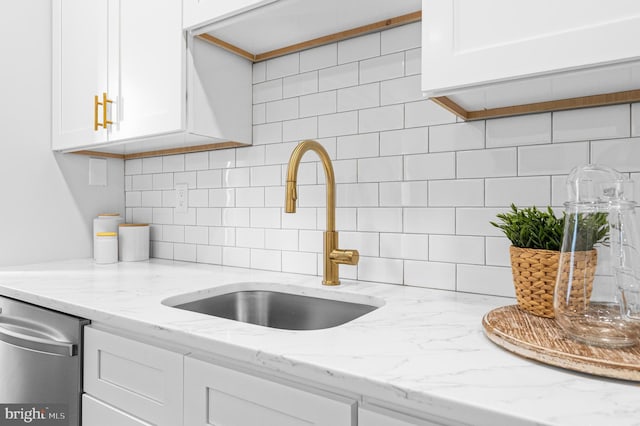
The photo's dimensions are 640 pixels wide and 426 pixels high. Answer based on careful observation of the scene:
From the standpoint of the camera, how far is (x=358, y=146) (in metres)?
1.40

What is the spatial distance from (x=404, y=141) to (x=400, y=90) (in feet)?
0.54

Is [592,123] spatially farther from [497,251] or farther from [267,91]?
[267,91]

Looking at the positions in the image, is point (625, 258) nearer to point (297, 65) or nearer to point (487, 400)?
point (487, 400)

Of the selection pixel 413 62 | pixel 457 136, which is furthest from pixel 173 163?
pixel 457 136

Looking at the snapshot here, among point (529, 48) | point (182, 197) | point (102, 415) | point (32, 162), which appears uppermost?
point (529, 48)

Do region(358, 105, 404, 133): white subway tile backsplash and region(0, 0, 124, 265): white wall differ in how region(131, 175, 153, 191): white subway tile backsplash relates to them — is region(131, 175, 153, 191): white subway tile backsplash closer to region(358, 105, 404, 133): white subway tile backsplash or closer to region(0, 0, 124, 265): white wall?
region(0, 0, 124, 265): white wall

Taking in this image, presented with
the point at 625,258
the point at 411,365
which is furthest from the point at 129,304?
the point at 625,258

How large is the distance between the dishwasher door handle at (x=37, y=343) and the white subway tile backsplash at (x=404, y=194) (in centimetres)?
100

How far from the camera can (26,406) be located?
124 centimetres

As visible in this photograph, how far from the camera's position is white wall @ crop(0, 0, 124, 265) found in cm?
176

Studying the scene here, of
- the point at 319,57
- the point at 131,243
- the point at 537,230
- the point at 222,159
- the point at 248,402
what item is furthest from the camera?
the point at 131,243

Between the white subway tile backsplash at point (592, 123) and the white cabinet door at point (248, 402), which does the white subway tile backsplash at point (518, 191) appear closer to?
the white subway tile backsplash at point (592, 123)

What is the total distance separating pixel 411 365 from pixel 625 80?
2.45ft

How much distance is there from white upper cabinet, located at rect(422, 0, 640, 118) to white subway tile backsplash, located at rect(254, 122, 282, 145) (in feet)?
2.53
